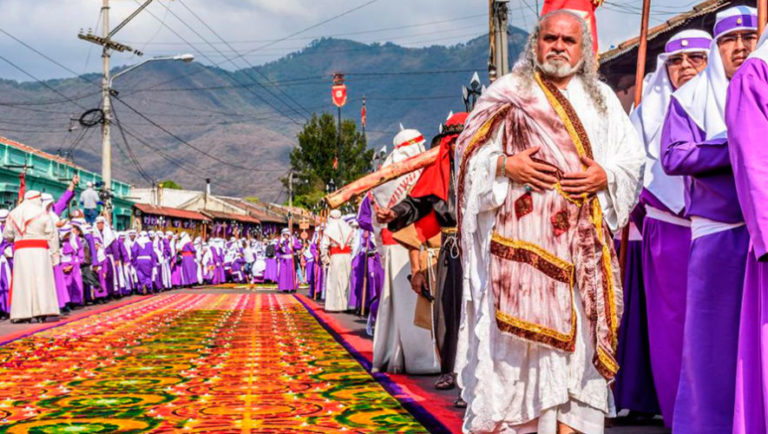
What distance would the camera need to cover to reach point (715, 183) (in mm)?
3547

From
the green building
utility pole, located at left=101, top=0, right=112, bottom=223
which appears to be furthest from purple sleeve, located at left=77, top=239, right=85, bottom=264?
the green building

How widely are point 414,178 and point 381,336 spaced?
3.85 feet

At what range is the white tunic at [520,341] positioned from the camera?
3475 mm

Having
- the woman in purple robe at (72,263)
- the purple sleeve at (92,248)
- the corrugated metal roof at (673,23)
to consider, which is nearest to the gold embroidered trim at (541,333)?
the corrugated metal roof at (673,23)

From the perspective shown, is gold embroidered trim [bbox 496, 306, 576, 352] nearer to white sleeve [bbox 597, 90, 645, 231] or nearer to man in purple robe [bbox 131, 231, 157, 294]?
white sleeve [bbox 597, 90, 645, 231]

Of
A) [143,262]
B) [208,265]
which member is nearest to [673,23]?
[143,262]

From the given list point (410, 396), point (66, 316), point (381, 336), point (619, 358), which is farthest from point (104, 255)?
point (619, 358)

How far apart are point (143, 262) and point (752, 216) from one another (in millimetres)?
22353

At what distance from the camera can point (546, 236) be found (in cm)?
356

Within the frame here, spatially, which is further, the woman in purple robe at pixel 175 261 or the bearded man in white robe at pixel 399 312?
the woman in purple robe at pixel 175 261

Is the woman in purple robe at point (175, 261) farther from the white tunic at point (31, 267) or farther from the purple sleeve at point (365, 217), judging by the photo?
the purple sleeve at point (365, 217)

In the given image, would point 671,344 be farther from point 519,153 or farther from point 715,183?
point 519,153

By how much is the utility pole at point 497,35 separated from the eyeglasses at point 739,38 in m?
4.42

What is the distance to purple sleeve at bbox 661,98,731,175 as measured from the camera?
3.49 meters
